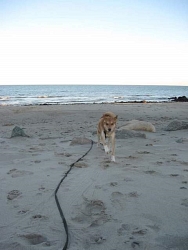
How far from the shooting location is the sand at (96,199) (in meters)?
2.79

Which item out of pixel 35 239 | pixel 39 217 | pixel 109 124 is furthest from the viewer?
pixel 109 124

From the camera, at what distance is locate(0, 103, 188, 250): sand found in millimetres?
2795

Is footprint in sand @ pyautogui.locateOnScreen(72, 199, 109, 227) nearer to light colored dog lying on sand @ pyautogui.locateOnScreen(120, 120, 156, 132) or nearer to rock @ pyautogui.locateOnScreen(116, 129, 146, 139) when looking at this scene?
rock @ pyautogui.locateOnScreen(116, 129, 146, 139)

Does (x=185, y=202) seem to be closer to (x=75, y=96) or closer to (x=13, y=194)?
(x=13, y=194)

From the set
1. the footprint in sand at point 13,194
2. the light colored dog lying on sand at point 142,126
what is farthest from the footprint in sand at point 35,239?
the light colored dog lying on sand at point 142,126

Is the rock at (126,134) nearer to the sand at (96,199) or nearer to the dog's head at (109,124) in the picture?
the sand at (96,199)

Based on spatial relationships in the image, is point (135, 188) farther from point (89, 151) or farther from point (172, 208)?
point (89, 151)

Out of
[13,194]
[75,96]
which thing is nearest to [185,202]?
[13,194]

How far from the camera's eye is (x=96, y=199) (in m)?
3.75

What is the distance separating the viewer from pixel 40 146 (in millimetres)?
7164

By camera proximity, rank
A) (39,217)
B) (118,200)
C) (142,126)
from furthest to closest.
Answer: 1. (142,126)
2. (118,200)
3. (39,217)

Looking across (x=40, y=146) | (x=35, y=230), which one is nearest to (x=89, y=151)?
(x=40, y=146)

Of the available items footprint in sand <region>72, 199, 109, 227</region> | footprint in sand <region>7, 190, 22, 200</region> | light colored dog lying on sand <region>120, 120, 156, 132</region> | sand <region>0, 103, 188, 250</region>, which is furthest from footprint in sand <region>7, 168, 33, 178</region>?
light colored dog lying on sand <region>120, 120, 156, 132</region>

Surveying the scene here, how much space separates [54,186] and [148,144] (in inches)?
146
